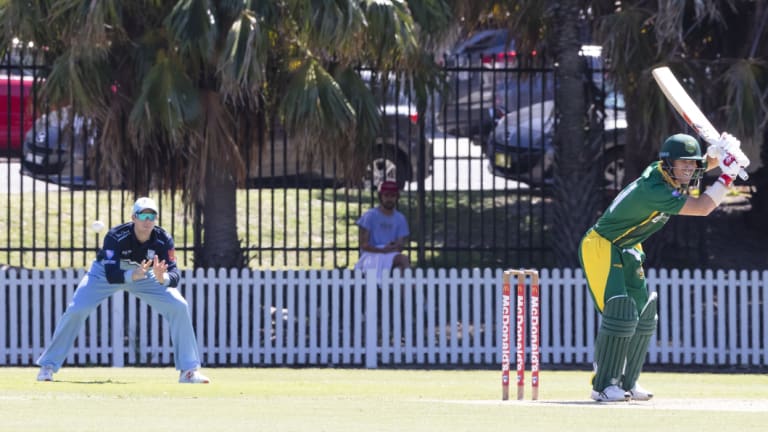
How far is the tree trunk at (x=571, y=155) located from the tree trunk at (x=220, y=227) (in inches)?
145

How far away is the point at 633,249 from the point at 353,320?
593cm

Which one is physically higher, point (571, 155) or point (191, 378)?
point (571, 155)

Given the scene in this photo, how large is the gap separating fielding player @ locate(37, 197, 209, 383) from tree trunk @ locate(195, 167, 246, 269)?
4518mm

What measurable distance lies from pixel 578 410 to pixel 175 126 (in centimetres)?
667

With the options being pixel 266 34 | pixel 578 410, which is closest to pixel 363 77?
pixel 266 34

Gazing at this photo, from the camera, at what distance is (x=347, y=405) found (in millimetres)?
8930

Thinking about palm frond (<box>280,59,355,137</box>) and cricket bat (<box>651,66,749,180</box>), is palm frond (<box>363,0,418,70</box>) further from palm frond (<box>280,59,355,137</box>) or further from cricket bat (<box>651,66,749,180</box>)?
cricket bat (<box>651,66,749,180</box>)

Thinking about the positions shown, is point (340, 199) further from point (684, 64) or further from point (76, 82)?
point (76, 82)

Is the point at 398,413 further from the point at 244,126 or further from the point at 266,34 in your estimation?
the point at 244,126

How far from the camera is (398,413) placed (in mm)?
8320

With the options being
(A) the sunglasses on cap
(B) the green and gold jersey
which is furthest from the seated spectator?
(B) the green and gold jersey

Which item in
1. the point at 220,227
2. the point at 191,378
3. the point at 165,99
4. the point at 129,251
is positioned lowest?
the point at 191,378

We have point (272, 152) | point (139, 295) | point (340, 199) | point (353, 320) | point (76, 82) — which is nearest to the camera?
point (139, 295)

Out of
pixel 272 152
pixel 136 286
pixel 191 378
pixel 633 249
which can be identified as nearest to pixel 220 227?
pixel 272 152
